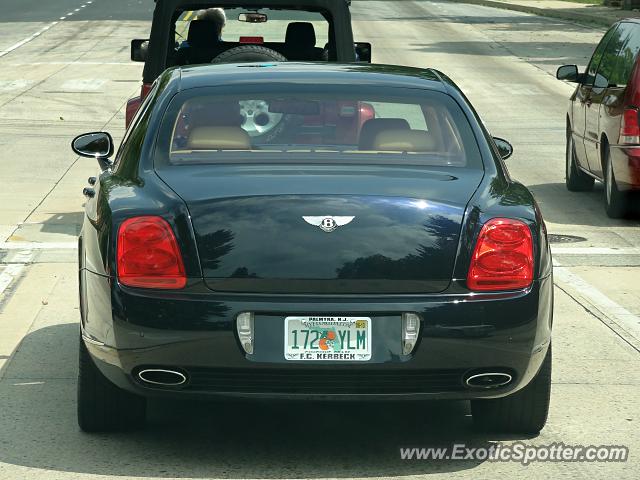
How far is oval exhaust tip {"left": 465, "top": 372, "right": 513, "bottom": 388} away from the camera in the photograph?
5738 mm

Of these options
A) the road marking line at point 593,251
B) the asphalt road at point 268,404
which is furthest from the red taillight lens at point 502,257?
the road marking line at point 593,251

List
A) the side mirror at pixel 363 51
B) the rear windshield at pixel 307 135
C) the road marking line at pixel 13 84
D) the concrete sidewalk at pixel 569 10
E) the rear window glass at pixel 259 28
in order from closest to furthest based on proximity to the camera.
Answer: the rear windshield at pixel 307 135, the side mirror at pixel 363 51, the road marking line at pixel 13 84, the rear window glass at pixel 259 28, the concrete sidewalk at pixel 569 10

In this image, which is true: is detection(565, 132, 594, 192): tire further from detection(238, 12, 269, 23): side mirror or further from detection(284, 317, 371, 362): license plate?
detection(284, 317, 371, 362): license plate

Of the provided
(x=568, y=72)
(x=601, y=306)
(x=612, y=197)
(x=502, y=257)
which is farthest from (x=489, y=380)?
(x=568, y=72)

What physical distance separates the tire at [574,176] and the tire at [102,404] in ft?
30.8

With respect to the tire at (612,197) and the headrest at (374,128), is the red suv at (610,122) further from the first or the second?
the headrest at (374,128)

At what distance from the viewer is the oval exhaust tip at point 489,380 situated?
5738mm

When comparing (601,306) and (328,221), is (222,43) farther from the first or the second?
(328,221)

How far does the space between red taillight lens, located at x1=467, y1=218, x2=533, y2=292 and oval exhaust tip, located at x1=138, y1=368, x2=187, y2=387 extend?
1.09m

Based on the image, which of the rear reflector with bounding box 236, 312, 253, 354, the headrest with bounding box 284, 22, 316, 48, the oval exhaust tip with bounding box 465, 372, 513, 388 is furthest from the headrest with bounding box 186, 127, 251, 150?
the headrest with bounding box 284, 22, 316, 48

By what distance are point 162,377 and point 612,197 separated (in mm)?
8125

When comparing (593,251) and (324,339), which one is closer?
(324,339)

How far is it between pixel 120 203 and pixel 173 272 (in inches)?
16.6

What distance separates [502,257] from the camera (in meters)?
5.80
